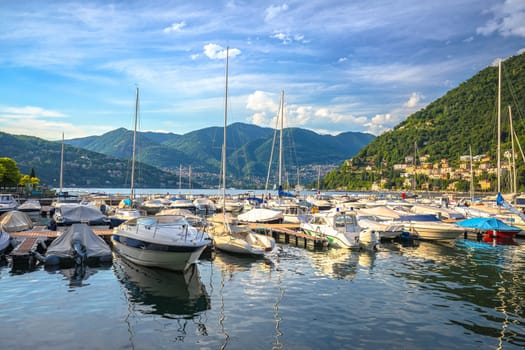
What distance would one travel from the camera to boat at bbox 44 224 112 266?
21.2 meters

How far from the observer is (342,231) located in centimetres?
2905

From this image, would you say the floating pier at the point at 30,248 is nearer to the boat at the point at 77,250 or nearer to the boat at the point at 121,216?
the boat at the point at 77,250

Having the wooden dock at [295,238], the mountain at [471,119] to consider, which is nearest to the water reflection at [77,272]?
the wooden dock at [295,238]

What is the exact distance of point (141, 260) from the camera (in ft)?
67.2

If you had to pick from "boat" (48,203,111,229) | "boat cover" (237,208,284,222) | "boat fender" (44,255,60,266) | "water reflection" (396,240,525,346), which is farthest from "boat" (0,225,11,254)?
"water reflection" (396,240,525,346)

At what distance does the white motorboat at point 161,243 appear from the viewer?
1889 cm

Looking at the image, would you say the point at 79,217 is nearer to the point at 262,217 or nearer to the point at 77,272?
the point at 262,217

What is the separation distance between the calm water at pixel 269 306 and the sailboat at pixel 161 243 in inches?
25.5

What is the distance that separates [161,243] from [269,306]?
6.90 meters

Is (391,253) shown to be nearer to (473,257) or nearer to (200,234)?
(473,257)

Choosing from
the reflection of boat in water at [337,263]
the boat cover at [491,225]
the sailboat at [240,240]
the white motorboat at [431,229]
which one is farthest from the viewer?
the boat cover at [491,225]


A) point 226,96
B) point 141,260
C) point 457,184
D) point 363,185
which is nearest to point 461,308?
point 141,260

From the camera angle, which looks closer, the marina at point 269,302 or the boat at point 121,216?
the marina at point 269,302

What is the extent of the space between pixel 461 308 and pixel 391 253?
12.9m
